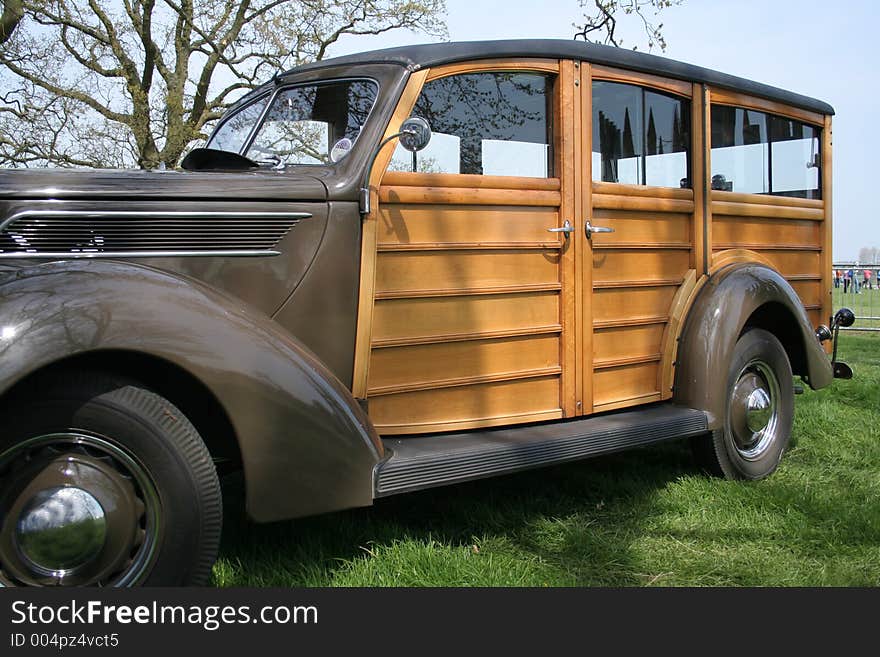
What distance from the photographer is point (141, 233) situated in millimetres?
2717

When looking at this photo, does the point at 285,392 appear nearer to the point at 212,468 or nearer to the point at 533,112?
the point at 212,468

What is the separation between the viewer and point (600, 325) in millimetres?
3770

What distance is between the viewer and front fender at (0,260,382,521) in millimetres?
2256

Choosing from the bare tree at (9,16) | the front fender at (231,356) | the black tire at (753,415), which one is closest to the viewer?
the front fender at (231,356)

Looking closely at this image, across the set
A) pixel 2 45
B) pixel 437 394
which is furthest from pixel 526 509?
pixel 2 45

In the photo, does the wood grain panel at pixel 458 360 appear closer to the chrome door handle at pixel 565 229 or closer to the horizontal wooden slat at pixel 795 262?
the chrome door handle at pixel 565 229

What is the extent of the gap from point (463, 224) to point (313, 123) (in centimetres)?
86

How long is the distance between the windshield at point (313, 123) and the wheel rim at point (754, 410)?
2.47 m

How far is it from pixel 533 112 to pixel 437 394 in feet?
4.44

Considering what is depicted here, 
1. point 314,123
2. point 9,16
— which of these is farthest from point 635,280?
point 9,16

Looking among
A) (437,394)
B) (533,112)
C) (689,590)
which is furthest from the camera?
(533,112)

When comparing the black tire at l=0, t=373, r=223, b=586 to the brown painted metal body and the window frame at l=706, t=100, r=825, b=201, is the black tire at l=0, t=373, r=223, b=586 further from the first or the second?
the window frame at l=706, t=100, r=825, b=201

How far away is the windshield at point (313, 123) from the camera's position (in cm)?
329

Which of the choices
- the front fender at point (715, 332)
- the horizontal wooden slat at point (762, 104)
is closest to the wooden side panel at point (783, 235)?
the front fender at point (715, 332)
